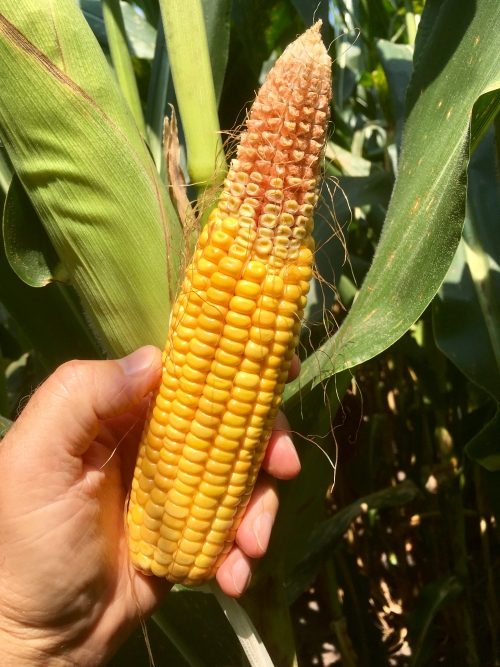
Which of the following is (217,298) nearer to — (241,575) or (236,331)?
(236,331)

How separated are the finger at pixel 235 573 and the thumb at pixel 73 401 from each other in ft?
1.16

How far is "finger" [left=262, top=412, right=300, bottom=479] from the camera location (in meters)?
0.97

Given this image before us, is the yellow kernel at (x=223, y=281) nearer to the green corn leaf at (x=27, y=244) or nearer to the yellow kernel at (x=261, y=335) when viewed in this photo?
the yellow kernel at (x=261, y=335)

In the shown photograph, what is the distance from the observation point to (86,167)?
0.81 m

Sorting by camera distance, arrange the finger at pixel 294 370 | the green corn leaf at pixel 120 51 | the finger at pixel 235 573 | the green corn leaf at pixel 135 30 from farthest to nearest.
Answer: the green corn leaf at pixel 135 30, the green corn leaf at pixel 120 51, the finger at pixel 294 370, the finger at pixel 235 573

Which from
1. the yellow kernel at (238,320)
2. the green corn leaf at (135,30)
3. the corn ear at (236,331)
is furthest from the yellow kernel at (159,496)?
the green corn leaf at (135,30)

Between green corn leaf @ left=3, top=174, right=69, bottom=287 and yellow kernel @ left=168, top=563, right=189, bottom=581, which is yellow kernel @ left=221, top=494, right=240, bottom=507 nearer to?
yellow kernel @ left=168, top=563, right=189, bottom=581

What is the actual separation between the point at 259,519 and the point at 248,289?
1.53ft

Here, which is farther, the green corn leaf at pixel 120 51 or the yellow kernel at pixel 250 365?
the green corn leaf at pixel 120 51

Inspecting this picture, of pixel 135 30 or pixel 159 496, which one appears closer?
pixel 159 496

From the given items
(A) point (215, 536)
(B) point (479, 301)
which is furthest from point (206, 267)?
(B) point (479, 301)

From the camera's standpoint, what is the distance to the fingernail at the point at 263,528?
938mm

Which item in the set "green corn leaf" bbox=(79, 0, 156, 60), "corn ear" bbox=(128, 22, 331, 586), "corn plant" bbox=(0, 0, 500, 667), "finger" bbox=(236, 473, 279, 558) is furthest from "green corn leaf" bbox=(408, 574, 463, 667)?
"green corn leaf" bbox=(79, 0, 156, 60)

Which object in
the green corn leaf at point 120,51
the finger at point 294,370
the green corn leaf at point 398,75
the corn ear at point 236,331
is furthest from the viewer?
the green corn leaf at point 398,75
